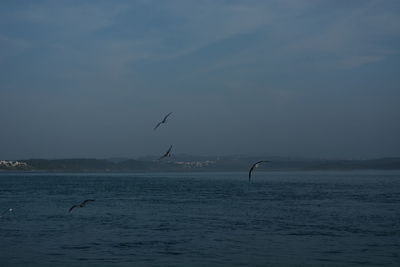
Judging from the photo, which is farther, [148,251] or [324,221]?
[324,221]

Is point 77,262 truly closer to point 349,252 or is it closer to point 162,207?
point 349,252

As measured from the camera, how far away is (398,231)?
33531 mm

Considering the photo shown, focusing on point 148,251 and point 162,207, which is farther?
point 162,207

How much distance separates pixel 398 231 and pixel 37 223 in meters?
22.6

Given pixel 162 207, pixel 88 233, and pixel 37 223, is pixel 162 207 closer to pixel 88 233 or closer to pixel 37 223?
pixel 37 223

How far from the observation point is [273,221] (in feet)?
127

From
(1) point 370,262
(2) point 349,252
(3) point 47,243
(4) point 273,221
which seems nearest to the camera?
(1) point 370,262

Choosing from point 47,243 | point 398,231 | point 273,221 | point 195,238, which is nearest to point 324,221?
point 273,221

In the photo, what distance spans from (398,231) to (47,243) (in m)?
19.2

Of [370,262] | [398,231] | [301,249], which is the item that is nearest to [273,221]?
[398,231]

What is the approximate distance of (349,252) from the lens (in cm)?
2672

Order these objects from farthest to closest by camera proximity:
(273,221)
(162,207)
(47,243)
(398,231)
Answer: (162,207) < (273,221) < (398,231) < (47,243)

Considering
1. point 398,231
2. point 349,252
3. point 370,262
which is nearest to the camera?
point 370,262

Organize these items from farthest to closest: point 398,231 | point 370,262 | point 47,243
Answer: point 398,231, point 47,243, point 370,262
